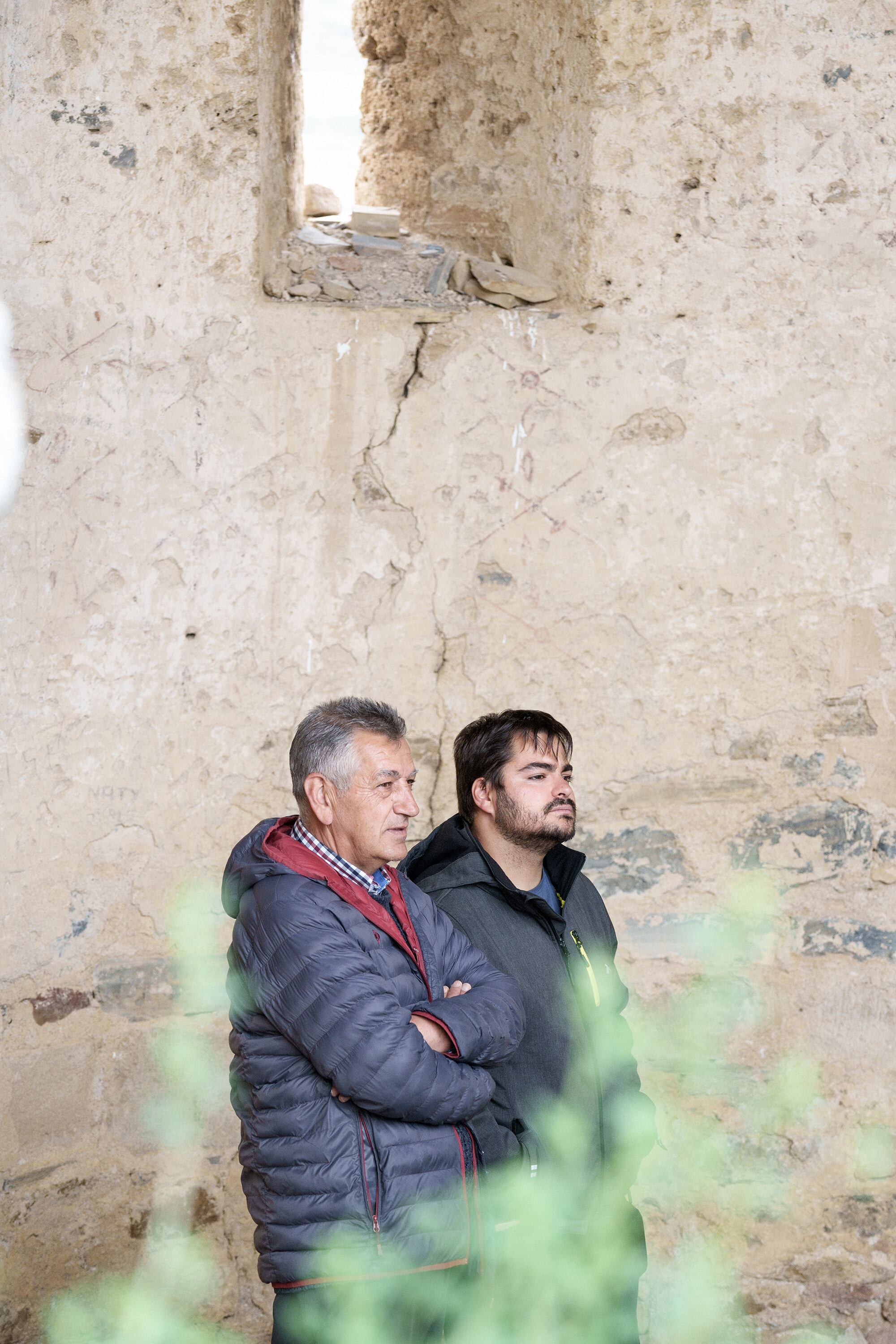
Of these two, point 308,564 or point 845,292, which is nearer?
point 308,564

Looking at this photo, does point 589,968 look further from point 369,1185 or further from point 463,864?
point 369,1185

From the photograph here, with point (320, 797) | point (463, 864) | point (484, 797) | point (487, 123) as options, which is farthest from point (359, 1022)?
point (487, 123)

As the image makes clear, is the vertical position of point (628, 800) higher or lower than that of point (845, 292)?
lower

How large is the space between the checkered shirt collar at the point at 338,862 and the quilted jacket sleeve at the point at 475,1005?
0.45 feet

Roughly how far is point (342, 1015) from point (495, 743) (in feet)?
2.66

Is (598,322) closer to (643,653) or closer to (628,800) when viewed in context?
(643,653)

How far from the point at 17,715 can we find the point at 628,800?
1559mm

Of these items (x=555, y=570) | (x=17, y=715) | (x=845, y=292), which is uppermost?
(x=845, y=292)

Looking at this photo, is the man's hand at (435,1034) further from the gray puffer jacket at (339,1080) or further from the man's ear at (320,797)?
the man's ear at (320,797)

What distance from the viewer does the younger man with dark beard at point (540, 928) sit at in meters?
2.40

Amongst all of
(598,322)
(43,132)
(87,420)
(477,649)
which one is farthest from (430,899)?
(43,132)

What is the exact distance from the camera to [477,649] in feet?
10.9

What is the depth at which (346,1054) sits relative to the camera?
6.20ft

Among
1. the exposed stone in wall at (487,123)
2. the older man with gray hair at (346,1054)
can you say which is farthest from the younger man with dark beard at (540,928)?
the exposed stone in wall at (487,123)
